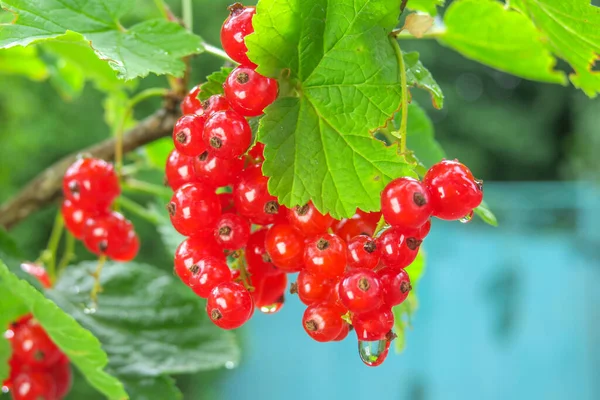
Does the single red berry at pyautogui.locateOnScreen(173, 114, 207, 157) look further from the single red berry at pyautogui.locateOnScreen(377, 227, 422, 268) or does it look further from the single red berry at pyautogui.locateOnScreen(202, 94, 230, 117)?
the single red berry at pyautogui.locateOnScreen(377, 227, 422, 268)

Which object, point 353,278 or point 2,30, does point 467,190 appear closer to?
point 353,278

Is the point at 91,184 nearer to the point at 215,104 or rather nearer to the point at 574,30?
the point at 215,104

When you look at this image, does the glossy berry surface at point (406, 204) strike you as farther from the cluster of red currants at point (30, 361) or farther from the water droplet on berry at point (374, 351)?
the cluster of red currants at point (30, 361)

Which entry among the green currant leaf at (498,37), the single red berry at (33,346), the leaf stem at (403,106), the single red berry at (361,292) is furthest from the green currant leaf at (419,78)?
the single red berry at (33,346)

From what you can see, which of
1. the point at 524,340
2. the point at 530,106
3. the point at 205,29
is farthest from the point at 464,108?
the point at 524,340

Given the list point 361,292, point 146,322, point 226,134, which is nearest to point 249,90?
point 226,134
